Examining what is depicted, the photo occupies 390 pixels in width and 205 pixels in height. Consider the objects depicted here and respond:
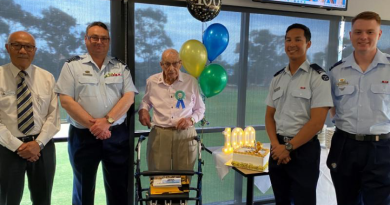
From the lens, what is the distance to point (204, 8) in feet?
8.87

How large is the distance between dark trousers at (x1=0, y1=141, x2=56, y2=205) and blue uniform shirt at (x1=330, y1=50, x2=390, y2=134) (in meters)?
2.30

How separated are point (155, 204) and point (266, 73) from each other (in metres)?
2.28

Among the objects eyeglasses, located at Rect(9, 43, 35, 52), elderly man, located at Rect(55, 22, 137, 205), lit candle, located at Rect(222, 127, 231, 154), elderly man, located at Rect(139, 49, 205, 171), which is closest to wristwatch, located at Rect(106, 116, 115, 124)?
elderly man, located at Rect(55, 22, 137, 205)

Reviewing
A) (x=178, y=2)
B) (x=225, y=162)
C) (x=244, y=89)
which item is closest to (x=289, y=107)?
(x=225, y=162)

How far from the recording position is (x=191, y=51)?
273 cm

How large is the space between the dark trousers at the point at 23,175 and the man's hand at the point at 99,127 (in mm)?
372

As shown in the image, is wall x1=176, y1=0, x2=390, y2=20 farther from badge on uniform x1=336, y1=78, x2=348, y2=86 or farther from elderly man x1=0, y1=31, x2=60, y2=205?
elderly man x1=0, y1=31, x2=60, y2=205

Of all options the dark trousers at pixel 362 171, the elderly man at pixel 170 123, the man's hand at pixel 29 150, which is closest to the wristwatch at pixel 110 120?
the elderly man at pixel 170 123

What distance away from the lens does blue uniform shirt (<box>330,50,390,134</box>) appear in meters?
2.01

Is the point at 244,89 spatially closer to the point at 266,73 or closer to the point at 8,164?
the point at 266,73

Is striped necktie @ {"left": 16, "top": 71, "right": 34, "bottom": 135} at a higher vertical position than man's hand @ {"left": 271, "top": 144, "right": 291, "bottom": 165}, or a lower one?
higher

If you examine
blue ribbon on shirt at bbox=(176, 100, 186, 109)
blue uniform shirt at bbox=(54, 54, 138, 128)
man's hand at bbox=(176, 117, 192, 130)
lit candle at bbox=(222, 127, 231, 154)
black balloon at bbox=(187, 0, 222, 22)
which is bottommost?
lit candle at bbox=(222, 127, 231, 154)

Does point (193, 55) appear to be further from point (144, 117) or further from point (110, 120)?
point (110, 120)

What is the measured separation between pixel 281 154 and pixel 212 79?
1.06 m
